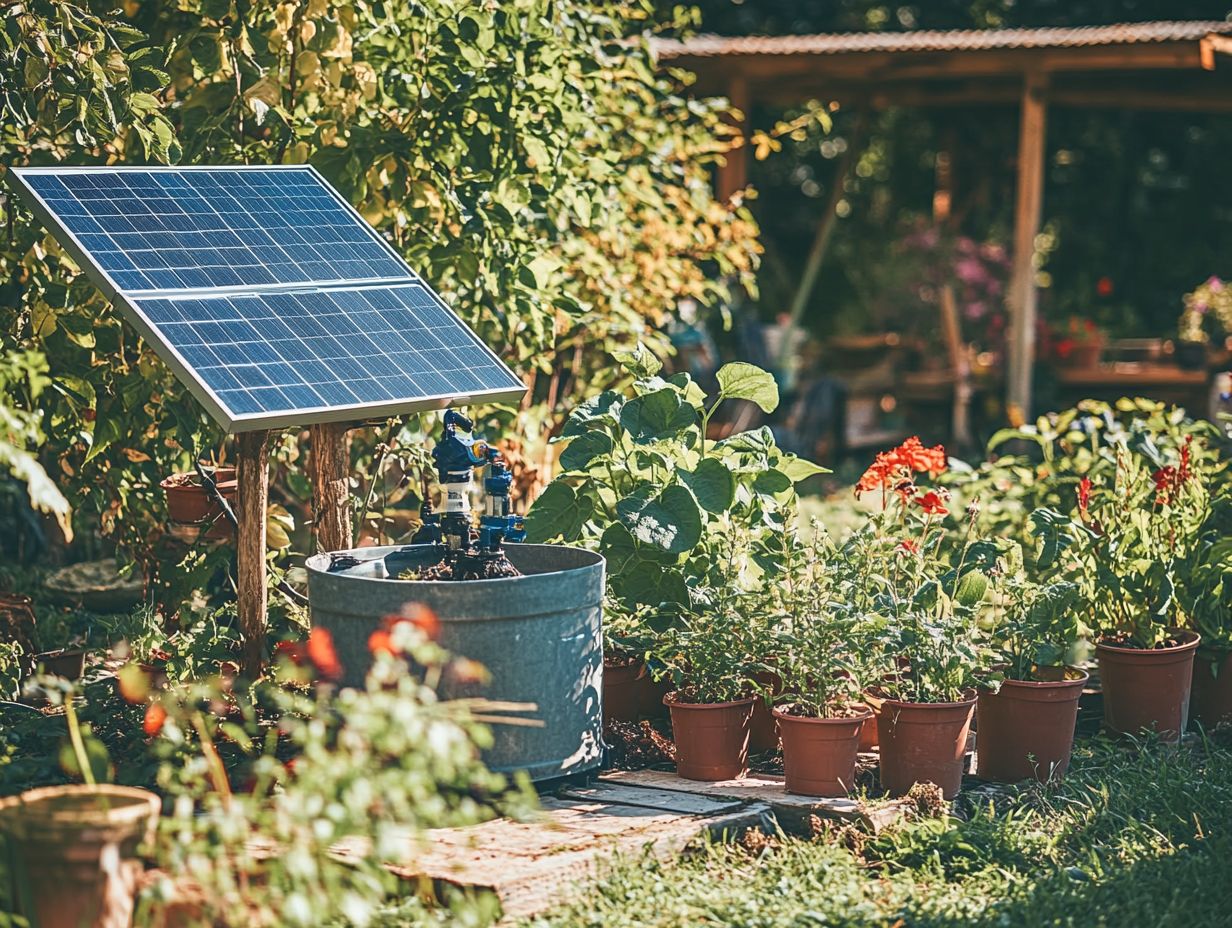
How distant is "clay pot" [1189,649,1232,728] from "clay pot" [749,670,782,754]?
1.49m

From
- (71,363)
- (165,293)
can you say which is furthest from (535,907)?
(71,363)

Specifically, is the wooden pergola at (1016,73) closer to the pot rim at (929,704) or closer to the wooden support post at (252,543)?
the wooden support post at (252,543)

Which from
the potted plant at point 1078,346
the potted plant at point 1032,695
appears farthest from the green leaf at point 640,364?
the potted plant at point 1078,346

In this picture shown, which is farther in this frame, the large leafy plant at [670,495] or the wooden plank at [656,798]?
the large leafy plant at [670,495]

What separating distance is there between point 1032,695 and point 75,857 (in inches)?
103

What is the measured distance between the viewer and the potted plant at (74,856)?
2766 millimetres

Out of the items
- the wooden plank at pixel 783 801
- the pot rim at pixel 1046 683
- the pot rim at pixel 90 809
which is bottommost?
the wooden plank at pixel 783 801

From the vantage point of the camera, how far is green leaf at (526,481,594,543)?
181 inches

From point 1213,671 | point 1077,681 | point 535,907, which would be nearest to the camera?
point 535,907

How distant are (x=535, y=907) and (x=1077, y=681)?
5.99 ft

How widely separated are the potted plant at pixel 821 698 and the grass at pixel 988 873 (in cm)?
22

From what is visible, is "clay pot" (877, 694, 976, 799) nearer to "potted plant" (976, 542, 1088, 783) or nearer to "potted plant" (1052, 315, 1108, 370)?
"potted plant" (976, 542, 1088, 783)

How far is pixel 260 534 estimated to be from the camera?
14.1 feet

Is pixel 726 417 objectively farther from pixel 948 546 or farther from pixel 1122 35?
pixel 948 546
